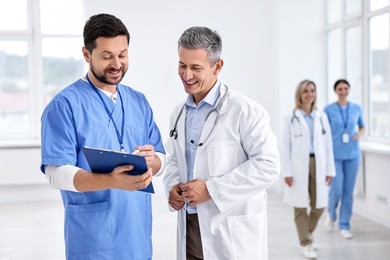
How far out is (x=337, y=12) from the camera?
21.3 feet

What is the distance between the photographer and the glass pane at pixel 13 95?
271 inches

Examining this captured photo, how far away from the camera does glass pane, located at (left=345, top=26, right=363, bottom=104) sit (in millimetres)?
5762

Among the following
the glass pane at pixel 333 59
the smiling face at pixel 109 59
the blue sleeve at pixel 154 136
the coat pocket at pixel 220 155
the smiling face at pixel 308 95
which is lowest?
the coat pocket at pixel 220 155

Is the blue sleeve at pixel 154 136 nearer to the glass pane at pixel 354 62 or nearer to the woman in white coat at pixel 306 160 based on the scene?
the woman in white coat at pixel 306 160

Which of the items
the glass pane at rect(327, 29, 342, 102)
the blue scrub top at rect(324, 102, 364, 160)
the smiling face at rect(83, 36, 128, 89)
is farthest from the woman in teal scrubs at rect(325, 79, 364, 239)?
the smiling face at rect(83, 36, 128, 89)

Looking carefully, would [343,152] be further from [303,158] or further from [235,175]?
[235,175]

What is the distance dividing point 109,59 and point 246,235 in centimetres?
81

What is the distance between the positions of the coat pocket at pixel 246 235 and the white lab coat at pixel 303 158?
2.31 m

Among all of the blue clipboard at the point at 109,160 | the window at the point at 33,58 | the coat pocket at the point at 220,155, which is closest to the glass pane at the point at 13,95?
the window at the point at 33,58

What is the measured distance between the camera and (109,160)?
150 cm

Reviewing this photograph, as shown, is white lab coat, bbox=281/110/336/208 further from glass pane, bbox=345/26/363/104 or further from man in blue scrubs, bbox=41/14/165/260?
man in blue scrubs, bbox=41/14/165/260

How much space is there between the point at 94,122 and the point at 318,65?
17.6 ft

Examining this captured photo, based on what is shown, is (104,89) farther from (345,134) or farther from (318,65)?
(318,65)

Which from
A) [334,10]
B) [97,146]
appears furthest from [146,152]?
[334,10]
